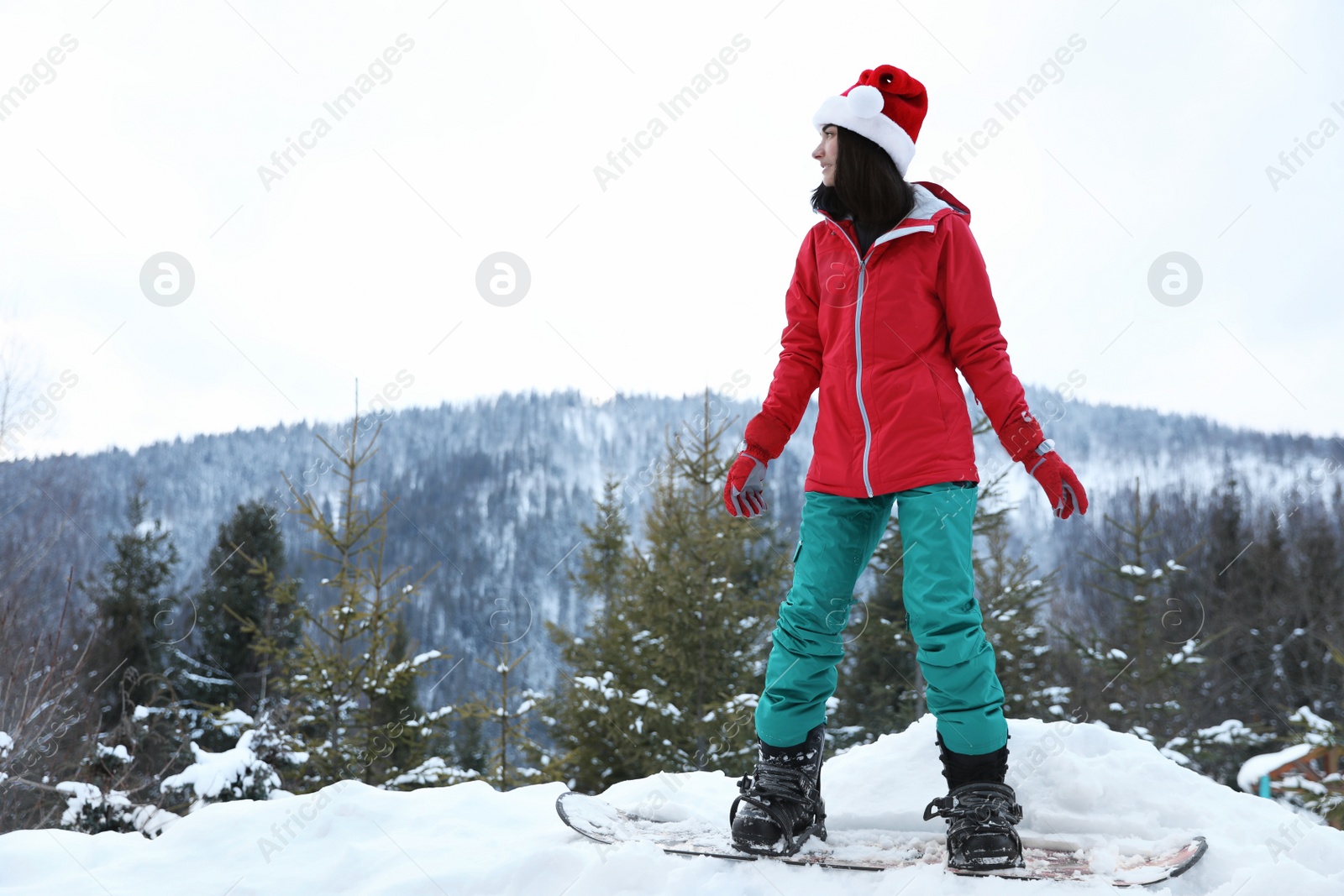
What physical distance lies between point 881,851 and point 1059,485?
107cm

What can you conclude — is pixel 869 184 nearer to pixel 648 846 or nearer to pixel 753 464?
pixel 753 464

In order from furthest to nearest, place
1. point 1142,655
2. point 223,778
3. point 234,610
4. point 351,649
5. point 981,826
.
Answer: point 234,610
point 1142,655
point 351,649
point 223,778
point 981,826

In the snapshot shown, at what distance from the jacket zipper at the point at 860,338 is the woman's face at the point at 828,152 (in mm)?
169

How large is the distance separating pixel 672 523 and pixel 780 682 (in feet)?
25.5

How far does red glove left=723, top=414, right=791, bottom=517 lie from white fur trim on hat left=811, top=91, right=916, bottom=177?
863 millimetres

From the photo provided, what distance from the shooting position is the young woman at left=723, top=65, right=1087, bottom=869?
211cm

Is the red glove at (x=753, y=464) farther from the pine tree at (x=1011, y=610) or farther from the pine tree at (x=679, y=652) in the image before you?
the pine tree at (x=1011, y=610)

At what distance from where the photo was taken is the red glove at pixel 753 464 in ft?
8.12

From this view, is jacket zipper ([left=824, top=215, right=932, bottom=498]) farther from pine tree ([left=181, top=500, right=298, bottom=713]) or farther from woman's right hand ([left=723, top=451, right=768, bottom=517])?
pine tree ([left=181, top=500, right=298, bottom=713])

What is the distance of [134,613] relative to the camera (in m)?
19.1

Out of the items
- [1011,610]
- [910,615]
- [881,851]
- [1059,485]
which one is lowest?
[881,851]

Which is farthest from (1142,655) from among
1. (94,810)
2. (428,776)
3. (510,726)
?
(94,810)

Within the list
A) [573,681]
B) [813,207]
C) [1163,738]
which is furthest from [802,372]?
[1163,738]

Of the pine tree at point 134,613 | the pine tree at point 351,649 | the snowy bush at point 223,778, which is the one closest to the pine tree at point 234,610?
the pine tree at point 134,613
